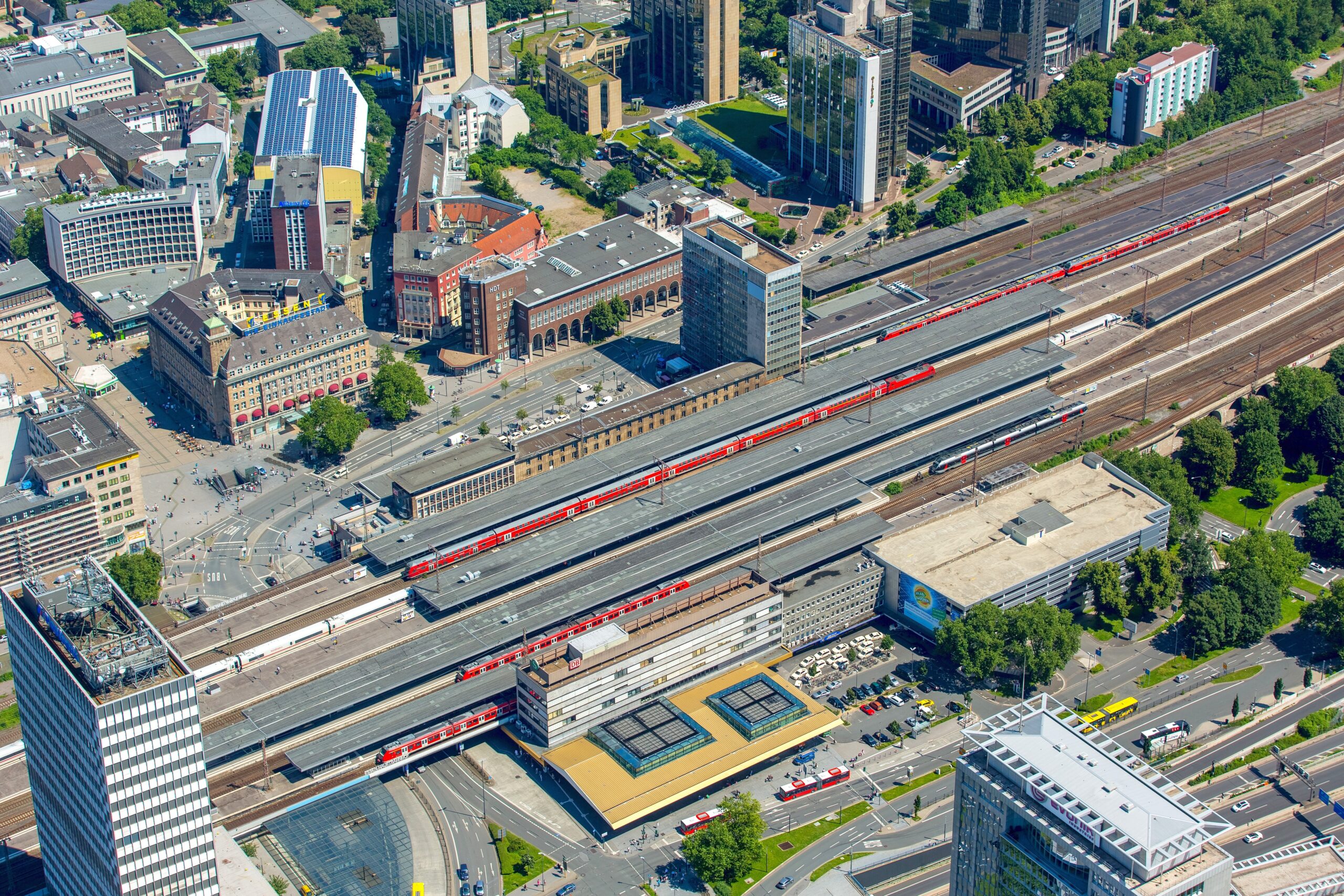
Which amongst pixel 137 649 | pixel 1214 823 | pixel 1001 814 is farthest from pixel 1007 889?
pixel 137 649

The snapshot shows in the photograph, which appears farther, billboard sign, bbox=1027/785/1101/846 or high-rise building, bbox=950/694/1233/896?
billboard sign, bbox=1027/785/1101/846

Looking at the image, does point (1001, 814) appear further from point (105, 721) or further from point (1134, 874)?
point (105, 721)

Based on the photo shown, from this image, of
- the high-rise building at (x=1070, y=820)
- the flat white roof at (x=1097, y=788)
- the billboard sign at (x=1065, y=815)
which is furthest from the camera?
the billboard sign at (x=1065, y=815)

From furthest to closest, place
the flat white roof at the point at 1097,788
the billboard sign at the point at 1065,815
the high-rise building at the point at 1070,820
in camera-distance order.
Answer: the billboard sign at the point at 1065,815 < the flat white roof at the point at 1097,788 < the high-rise building at the point at 1070,820

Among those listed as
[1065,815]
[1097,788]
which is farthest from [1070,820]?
[1097,788]

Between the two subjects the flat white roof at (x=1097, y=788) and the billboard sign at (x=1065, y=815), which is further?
the billboard sign at (x=1065, y=815)

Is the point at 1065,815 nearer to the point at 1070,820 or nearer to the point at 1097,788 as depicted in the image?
the point at 1070,820
